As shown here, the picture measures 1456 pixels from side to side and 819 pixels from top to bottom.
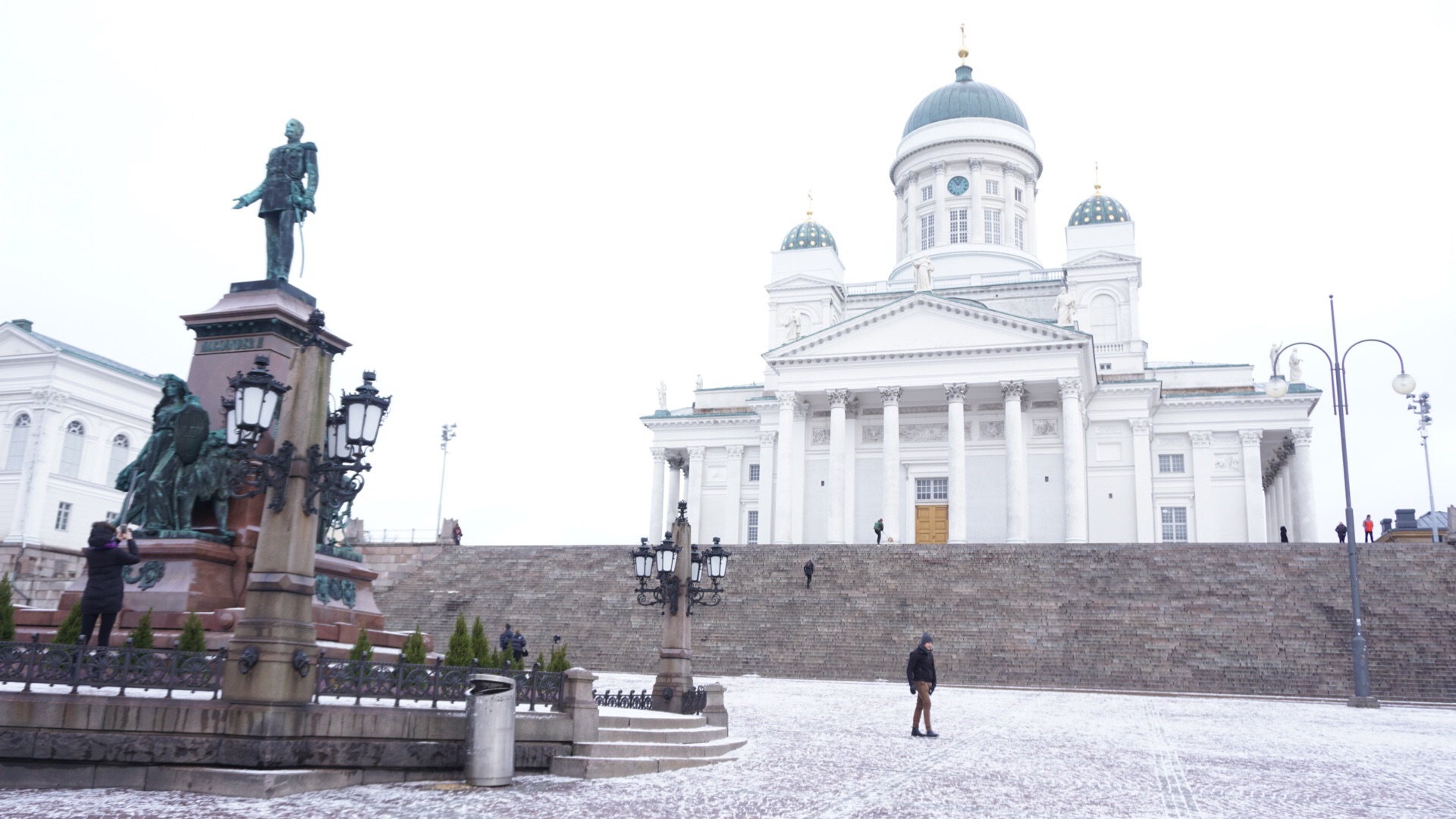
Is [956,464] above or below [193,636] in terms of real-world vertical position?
above

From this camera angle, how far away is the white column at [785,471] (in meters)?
50.6

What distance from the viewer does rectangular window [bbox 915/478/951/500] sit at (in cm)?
5266

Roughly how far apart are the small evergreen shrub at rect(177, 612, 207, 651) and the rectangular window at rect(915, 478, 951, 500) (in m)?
44.8

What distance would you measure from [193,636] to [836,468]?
4123cm

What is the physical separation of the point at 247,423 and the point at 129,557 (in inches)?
89.8

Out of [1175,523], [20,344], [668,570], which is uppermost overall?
[20,344]

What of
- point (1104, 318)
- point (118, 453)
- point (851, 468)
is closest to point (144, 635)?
point (851, 468)

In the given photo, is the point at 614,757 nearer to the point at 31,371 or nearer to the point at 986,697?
the point at 986,697

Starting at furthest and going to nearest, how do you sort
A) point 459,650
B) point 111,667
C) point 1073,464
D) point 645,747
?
1. point 1073,464
2. point 645,747
3. point 459,650
4. point 111,667

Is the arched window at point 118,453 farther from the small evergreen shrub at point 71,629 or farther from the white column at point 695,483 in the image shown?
the small evergreen shrub at point 71,629

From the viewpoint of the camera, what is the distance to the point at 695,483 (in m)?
60.3

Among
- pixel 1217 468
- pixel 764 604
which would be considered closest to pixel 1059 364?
pixel 1217 468

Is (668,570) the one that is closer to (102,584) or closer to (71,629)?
(102,584)

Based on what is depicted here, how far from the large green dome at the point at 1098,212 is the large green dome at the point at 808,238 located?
13.5m
